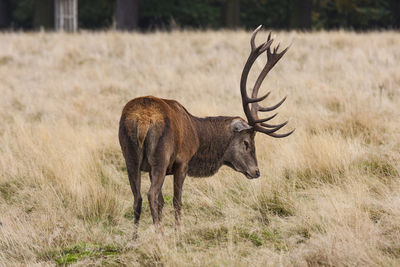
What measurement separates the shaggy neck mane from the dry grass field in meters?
0.47

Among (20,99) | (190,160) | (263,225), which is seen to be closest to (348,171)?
(263,225)

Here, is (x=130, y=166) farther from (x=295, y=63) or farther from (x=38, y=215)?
(x=295, y=63)

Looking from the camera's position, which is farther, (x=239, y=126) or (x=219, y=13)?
(x=219, y=13)

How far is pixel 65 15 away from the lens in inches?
902

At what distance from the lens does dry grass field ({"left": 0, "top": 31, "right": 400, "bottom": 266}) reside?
14.2ft

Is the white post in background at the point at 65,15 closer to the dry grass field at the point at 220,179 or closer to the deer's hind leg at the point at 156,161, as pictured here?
the dry grass field at the point at 220,179

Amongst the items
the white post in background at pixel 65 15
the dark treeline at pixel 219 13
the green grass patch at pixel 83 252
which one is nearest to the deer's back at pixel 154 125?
the green grass patch at pixel 83 252

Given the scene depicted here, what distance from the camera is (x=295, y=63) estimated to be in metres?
12.4

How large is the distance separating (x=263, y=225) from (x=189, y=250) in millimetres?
954

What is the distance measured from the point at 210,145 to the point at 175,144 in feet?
2.42

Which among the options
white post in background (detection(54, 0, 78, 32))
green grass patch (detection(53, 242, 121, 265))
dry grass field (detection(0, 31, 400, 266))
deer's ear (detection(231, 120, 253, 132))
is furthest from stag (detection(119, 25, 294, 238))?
white post in background (detection(54, 0, 78, 32))

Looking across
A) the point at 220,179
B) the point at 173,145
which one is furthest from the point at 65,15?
the point at 173,145

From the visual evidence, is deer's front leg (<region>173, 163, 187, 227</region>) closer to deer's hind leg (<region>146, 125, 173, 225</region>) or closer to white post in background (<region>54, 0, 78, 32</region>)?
deer's hind leg (<region>146, 125, 173, 225</region>)

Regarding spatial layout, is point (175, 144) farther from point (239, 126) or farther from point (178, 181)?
point (239, 126)
